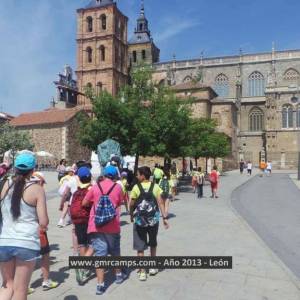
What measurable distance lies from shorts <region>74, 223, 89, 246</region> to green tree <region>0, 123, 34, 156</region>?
37.3 metres

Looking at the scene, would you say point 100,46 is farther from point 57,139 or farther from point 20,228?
point 20,228

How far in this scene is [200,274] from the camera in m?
5.89

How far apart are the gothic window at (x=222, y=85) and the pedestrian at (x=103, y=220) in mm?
59302

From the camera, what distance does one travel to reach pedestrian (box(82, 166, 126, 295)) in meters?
5.07

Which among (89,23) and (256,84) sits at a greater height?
(89,23)

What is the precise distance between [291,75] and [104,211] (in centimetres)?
5952

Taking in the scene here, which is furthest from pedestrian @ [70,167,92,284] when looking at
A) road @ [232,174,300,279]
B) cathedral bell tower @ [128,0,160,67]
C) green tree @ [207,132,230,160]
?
cathedral bell tower @ [128,0,160,67]

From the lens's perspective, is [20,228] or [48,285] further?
[48,285]

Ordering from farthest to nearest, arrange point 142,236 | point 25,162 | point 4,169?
point 4,169 < point 142,236 < point 25,162

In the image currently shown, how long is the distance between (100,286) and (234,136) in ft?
166

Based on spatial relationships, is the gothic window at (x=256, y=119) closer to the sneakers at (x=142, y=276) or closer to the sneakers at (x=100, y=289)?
the sneakers at (x=142, y=276)

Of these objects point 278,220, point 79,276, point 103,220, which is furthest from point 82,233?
point 278,220

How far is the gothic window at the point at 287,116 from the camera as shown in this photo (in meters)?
54.4

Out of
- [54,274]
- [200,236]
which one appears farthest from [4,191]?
[200,236]
